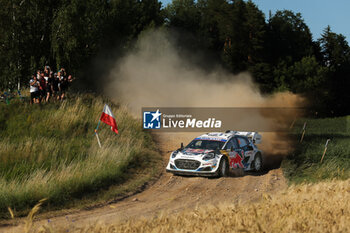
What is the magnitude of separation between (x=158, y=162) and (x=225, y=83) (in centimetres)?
2168

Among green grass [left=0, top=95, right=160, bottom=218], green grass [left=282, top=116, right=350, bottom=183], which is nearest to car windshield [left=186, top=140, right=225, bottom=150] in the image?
green grass [left=0, top=95, right=160, bottom=218]

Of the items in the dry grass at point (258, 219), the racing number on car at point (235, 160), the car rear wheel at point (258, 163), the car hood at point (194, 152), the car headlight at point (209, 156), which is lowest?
the car rear wheel at point (258, 163)

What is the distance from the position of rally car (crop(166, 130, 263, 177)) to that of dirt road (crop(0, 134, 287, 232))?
374mm

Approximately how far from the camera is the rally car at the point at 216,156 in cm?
1684

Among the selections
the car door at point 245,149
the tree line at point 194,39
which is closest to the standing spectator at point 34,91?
the tree line at point 194,39

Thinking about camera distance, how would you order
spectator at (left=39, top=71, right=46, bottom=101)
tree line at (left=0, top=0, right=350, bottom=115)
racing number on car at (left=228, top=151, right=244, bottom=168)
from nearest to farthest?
racing number on car at (left=228, top=151, right=244, bottom=168), spectator at (left=39, top=71, right=46, bottom=101), tree line at (left=0, top=0, right=350, bottom=115)

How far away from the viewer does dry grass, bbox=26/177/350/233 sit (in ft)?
22.5

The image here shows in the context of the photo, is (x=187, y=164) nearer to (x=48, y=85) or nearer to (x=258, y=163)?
(x=258, y=163)

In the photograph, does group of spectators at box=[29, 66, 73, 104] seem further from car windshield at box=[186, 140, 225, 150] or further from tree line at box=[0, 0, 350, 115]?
car windshield at box=[186, 140, 225, 150]

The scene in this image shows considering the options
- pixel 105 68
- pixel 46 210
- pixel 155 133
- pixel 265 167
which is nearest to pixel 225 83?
pixel 105 68

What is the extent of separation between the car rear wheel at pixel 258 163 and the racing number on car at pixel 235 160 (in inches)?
48.8

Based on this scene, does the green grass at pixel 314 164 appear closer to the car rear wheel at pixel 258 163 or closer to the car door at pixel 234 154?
the car rear wheel at pixel 258 163

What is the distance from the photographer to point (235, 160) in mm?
17984

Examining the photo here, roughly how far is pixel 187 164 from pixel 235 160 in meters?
2.16
